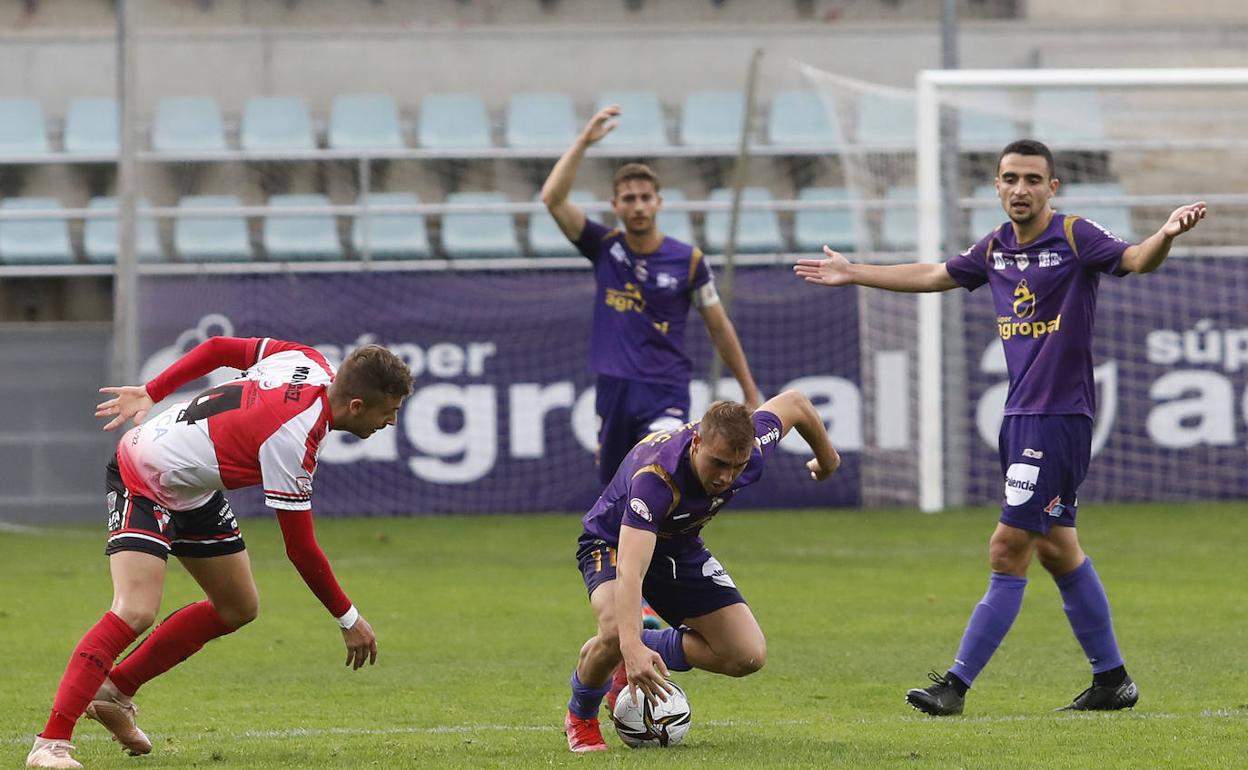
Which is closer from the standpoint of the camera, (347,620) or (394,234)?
(347,620)

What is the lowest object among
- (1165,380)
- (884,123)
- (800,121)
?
(1165,380)

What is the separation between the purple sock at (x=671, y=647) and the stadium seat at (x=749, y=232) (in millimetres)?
11782

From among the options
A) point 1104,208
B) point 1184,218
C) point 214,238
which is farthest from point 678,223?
point 1184,218

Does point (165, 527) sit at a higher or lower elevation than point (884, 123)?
lower

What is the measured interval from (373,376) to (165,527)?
895 millimetres

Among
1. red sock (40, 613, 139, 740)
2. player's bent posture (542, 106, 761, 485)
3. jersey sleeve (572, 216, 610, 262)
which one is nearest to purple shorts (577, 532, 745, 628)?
red sock (40, 613, 139, 740)

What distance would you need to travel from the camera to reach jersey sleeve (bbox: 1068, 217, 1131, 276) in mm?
6762

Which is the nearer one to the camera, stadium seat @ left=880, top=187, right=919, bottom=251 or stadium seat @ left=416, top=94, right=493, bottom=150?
stadium seat @ left=880, top=187, right=919, bottom=251

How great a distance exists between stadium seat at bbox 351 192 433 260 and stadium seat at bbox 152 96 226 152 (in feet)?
7.74

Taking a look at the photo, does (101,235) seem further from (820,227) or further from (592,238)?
(592,238)

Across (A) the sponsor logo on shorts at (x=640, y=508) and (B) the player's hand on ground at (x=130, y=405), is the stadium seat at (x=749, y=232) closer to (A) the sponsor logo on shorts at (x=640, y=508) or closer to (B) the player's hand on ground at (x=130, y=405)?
(B) the player's hand on ground at (x=130, y=405)

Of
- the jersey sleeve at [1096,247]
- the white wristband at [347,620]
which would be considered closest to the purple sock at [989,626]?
the jersey sleeve at [1096,247]

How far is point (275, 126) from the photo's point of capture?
19.8 meters

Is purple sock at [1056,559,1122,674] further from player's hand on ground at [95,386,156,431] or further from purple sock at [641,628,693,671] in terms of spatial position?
player's hand on ground at [95,386,156,431]
